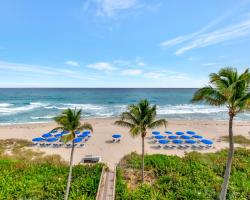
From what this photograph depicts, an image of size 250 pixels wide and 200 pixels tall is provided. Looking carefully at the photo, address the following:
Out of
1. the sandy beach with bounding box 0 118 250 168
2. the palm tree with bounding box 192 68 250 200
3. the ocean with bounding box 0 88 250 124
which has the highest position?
the palm tree with bounding box 192 68 250 200

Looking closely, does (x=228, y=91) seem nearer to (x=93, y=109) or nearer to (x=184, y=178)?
(x=184, y=178)

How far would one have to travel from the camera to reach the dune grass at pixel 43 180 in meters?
10.6

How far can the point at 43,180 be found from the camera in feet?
39.4

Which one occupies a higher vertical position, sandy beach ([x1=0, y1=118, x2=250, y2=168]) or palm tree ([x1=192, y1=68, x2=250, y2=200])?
palm tree ([x1=192, y1=68, x2=250, y2=200])

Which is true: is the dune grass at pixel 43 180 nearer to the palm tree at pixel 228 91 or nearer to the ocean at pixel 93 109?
the palm tree at pixel 228 91

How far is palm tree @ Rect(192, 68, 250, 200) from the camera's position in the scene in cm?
695

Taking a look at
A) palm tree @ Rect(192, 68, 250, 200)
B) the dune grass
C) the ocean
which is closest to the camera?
palm tree @ Rect(192, 68, 250, 200)

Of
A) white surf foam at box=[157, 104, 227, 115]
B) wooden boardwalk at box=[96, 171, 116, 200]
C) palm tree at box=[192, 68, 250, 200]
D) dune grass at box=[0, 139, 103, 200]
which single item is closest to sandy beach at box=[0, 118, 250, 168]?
wooden boardwalk at box=[96, 171, 116, 200]

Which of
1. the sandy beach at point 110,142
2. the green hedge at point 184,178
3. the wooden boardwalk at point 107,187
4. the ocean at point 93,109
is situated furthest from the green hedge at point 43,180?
the ocean at point 93,109

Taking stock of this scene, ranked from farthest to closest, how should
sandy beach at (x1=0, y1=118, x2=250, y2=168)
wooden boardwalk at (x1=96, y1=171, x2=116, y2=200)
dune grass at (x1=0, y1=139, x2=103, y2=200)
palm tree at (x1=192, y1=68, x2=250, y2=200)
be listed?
sandy beach at (x1=0, y1=118, x2=250, y2=168) < dune grass at (x1=0, y1=139, x2=103, y2=200) < wooden boardwalk at (x1=96, y1=171, x2=116, y2=200) < palm tree at (x1=192, y1=68, x2=250, y2=200)

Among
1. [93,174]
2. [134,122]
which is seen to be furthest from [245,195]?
[93,174]

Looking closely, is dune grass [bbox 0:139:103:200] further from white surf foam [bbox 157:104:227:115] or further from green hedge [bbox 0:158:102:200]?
white surf foam [bbox 157:104:227:115]

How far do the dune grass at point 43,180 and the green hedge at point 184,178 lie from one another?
6.97 feet

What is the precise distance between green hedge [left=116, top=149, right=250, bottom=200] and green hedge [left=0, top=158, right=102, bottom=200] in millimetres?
2174
